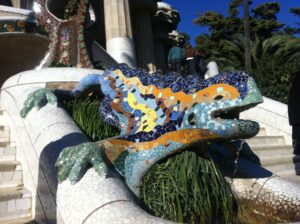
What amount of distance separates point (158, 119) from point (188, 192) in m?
0.67

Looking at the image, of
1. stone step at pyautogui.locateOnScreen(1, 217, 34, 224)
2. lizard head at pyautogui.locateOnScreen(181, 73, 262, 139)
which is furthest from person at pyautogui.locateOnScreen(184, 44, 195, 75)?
stone step at pyautogui.locateOnScreen(1, 217, 34, 224)

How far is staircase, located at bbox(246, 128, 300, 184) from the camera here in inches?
213

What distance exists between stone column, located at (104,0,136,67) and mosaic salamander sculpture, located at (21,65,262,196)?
8.75 meters

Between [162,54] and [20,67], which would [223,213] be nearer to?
[20,67]

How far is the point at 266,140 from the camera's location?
6535 millimetres

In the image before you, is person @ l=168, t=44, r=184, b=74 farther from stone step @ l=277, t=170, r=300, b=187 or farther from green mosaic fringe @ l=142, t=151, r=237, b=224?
green mosaic fringe @ l=142, t=151, r=237, b=224

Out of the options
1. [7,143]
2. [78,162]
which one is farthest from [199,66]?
[78,162]

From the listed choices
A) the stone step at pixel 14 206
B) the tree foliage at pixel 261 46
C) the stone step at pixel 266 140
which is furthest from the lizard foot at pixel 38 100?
the tree foliage at pixel 261 46

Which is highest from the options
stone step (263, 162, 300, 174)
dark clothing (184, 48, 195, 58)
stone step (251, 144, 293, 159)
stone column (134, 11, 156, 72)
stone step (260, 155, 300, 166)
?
stone column (134, 11, 156, 72)

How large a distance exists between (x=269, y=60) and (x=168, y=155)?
39.3 ft

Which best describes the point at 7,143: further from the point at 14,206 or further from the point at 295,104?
the point at 295,104

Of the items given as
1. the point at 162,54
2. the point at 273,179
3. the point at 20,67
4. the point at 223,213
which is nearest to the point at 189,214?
the point at 223,213

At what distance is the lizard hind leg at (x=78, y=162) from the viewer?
2602 mm

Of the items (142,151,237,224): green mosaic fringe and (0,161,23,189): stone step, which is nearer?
(142,151,237,224): green mosaic fringe
